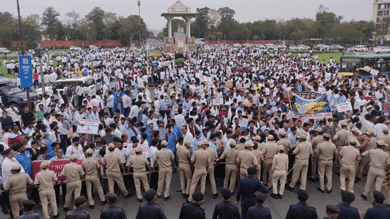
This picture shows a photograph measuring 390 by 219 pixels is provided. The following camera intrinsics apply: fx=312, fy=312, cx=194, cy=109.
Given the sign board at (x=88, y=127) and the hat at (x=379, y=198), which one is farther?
the sign board at (x=88, y=127)

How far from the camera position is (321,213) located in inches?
271

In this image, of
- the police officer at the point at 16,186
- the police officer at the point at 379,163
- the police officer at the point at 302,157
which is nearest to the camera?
the police officer at the point at 16,186

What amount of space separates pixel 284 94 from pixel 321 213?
746cm

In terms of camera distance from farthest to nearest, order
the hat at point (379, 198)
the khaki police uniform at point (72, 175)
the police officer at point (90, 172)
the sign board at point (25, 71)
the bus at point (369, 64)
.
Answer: the bus at point (369, 64) < the sign board at point (25, 71) < the police officer at point (90, 172) < the khaki police uniform at point (72, 175) < the hat at point (379, 198)

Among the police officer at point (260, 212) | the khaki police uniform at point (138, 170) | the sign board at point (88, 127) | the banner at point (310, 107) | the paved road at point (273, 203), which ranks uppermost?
the banner at point (310, 107)

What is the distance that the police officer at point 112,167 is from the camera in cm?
707

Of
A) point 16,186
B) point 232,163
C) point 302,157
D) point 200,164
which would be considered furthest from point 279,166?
point 16,186

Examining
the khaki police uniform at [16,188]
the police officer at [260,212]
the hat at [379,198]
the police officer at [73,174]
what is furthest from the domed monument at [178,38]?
the hat at [379,198]

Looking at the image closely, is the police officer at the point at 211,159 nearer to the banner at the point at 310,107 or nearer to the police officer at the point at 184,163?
the police officer at the point at 184,163

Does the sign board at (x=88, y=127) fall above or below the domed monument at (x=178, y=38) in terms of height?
below

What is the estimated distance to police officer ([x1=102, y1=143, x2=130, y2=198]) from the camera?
7070 millimetres

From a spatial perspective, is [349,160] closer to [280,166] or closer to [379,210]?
[280,166]

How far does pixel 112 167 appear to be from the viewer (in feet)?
23.4

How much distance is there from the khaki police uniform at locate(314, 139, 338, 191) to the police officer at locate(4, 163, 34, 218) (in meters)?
6.55
